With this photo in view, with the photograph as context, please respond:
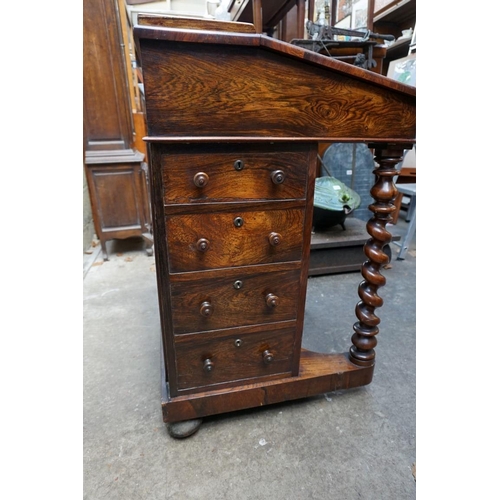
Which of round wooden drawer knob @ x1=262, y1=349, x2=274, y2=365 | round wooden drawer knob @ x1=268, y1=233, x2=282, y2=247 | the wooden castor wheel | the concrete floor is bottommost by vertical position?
the concrete floor

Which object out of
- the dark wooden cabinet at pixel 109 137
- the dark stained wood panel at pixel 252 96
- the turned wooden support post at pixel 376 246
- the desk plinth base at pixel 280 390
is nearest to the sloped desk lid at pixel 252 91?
the dark stained wood panel at pixel 252 96

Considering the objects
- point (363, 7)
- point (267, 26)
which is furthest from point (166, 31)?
point (363, 7)

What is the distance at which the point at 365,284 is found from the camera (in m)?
1.09

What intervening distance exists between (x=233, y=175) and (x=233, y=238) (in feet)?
0.54

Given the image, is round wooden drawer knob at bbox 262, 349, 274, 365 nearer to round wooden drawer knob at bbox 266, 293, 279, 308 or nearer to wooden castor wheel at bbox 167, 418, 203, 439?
round wooden drawer knob at bbox 266, 293, 279, 308

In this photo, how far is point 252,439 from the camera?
0.97 m

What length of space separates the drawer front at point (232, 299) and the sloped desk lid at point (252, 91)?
37 cm

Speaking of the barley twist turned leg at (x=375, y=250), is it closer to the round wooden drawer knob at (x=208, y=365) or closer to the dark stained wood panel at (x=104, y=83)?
the round wooden drawer knob at (x=208, y=365)

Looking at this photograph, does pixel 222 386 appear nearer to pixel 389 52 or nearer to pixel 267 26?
pixel 267 26

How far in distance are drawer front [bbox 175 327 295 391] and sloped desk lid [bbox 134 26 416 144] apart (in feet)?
1.88

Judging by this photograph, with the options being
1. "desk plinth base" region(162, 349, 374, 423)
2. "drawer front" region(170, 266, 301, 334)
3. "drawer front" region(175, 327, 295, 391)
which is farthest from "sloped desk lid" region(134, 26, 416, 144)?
"desk plinth base" region(162, 349, 374, 423)

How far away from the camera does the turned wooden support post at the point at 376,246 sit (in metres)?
0.95

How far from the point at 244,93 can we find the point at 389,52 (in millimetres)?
3251

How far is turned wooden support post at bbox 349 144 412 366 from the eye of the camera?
3.13 ft
